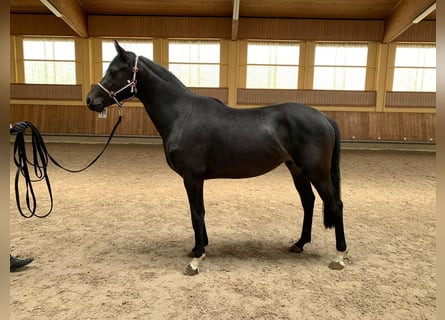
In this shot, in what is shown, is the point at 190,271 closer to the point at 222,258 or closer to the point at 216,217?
the point at 222,258

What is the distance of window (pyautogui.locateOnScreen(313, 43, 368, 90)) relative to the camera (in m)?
12.3

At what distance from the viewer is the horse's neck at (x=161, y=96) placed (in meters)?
2.94

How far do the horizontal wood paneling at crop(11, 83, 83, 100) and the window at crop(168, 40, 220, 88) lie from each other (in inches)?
147

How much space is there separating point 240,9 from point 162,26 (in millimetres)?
2922

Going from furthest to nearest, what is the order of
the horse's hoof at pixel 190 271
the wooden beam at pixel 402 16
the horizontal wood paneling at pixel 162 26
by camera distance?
the horizontal wood paneling at pixel 162 26, the wooden beam at pixel 402 16, the horse's hoof at pixel 190 271

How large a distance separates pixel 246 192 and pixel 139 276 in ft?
10.3

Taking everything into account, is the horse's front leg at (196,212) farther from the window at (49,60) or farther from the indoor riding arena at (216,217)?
the window at (49,60)

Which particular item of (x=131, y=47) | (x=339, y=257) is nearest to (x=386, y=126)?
(x=131, y=47)

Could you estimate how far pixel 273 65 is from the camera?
12.4m

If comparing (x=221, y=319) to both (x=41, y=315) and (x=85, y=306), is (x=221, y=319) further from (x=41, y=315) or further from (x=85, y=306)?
(x=41, y=315)

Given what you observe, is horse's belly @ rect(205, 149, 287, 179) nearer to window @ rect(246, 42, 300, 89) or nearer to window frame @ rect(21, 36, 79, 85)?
window @ rect(246, 42, 300, 89)

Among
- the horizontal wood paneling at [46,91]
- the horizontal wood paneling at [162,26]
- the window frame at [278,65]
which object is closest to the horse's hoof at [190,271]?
the window frame at [278,65]

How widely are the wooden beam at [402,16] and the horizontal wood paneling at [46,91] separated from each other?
11314 mm

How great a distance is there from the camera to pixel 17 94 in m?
12.3
